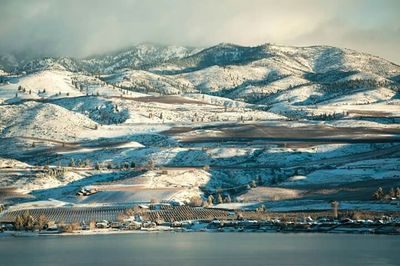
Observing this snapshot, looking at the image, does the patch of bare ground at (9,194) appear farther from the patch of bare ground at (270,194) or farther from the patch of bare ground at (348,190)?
the patch of bare ground at (348,190)

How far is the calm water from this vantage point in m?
96.9

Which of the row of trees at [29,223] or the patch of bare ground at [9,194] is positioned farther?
the patch of bare ground at [9,194]

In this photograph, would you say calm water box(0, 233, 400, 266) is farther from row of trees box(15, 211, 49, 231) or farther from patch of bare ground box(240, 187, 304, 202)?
patch of bare ground box(240, 187, 304, 202)

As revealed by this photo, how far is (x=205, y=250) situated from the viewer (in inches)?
4250

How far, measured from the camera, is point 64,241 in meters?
126

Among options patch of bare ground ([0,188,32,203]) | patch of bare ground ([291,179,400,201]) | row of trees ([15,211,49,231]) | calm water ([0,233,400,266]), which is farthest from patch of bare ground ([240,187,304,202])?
patch of bare ground ([0,188,32,203])

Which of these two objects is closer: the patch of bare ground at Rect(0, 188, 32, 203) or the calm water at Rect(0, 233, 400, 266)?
the calm water at Rect(0, 233, 400, 266)

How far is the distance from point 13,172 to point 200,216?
58916mm

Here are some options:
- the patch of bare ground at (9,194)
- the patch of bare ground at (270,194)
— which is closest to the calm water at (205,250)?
the patch of bare ground at (270,194)

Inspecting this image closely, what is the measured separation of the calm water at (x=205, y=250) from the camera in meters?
96.9

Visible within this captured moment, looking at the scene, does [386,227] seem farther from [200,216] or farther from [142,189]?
[142,189]

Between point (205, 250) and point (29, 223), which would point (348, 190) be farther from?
point (205, 250)

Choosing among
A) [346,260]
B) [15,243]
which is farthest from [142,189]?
[346,260]

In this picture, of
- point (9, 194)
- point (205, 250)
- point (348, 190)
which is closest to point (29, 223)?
point (9, 194)
